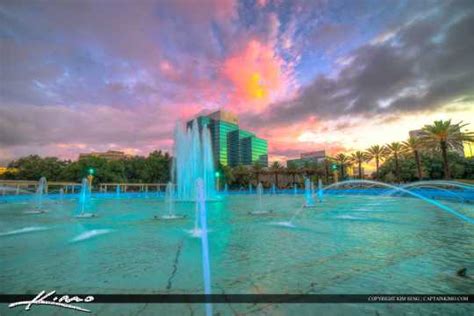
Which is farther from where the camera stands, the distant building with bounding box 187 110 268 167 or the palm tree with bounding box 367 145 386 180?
the distant building with bounding box 187 110 268 167

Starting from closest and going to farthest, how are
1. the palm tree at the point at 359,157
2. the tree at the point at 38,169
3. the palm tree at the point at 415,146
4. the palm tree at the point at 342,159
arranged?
the palm tree at the point at 415,146, the palm tree at the point at 359,157, the tree at the point at 38,169, the palm tree at the point at 342,159

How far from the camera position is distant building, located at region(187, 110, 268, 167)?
11200cm

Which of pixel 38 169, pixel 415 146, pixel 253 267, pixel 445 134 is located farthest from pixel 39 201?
pixel 415 146

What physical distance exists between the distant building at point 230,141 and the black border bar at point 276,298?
105178 mm

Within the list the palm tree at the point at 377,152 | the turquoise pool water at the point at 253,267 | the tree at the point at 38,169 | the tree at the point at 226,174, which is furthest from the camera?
the tree at the point at 226,174

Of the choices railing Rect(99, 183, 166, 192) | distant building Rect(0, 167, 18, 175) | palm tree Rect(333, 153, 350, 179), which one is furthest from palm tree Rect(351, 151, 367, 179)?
distant building Rect(0, 167, 18, 175)

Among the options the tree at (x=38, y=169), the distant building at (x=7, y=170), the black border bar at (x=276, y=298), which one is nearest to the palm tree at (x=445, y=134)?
the black border bar at (x=276, y=298)

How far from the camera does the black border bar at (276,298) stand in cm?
331

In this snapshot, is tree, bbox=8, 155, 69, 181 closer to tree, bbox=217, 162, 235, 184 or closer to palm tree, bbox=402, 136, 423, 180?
tree, bbox=217, 162, 235, 184

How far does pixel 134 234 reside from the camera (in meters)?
8.55

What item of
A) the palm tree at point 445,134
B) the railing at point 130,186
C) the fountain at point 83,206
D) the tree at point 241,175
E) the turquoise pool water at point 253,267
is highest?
the palm tree at point 445,134

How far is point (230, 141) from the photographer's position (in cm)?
11775

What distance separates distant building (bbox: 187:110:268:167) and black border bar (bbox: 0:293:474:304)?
345ft

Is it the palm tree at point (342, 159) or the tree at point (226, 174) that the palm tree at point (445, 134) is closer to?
the palm tree at point (342, 159)
